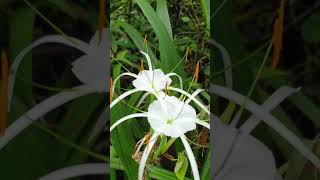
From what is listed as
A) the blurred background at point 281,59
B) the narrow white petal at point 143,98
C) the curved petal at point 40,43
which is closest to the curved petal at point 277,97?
the blurred background at point 281,59

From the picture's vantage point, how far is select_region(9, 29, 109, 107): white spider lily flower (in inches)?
33.9

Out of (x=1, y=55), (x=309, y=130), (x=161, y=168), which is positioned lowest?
(x=161, y=168)

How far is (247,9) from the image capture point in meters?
0.95

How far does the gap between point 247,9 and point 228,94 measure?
18 cm

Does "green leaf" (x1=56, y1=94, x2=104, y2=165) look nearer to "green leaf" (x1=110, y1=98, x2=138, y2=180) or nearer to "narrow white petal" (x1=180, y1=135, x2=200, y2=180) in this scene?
"green leaf" (x1=110, y1=98, x2=138, y2=180)

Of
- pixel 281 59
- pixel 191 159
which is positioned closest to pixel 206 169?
pixel 191 159

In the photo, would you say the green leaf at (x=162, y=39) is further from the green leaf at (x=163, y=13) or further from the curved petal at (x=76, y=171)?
the curved petal at (x=76, y=171)

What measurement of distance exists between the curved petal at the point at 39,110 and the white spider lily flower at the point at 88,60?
21 mm

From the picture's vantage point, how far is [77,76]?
2.88 ft

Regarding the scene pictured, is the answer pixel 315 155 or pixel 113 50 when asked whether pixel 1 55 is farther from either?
pixel 315 155

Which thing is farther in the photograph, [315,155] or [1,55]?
[315,155]

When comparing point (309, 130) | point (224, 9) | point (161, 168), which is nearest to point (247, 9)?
point (224, 9)

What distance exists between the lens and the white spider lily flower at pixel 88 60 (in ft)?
2.82

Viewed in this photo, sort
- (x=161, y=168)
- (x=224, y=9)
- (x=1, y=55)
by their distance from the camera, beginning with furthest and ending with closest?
(x=161, y=168)
(x=224, y=9)
(x=1, y=55)
